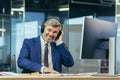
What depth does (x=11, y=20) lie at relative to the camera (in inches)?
349

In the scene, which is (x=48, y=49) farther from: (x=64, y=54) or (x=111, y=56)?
(x=111, y=56)

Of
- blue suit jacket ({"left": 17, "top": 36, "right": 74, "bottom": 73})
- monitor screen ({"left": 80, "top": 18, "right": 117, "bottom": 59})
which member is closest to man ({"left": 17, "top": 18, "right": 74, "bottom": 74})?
blue suit jacket ({"left": 17, "top": 36, "right": 74, "bottom": 73})

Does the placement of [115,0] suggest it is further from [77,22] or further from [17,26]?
[17,26]

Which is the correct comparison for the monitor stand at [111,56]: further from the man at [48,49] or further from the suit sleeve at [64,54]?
the suit sleeve at [64,54]

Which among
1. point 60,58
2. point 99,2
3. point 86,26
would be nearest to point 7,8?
point 99,2

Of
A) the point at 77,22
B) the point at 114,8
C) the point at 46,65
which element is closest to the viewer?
the point at 46,65

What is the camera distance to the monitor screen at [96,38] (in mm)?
2826

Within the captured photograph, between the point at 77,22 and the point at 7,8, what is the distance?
196 centimetres

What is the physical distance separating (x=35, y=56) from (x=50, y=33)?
0.28 metres

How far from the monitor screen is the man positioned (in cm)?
52

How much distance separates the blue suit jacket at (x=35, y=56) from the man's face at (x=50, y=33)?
73 mm

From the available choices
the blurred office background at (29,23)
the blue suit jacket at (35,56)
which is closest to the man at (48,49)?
the blue suit jacket at (35,56)

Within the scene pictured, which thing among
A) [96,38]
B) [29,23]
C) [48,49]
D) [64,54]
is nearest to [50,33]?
[48,49]

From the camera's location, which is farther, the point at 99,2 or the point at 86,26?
the point at 99,2
